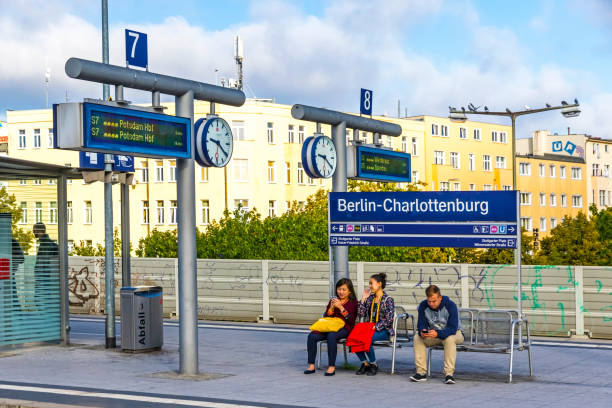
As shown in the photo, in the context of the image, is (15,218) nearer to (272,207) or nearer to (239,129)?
(239,129)

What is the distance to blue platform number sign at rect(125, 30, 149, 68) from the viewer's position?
13.3 m

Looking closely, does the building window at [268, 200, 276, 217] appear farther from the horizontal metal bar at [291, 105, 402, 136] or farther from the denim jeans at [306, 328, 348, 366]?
the denim jeans at [306, 328, 348, 366]

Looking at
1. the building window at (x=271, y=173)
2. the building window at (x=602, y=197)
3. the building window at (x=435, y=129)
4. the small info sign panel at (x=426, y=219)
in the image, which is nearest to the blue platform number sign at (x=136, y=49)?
the small info sign panel at (x=426, y=219)

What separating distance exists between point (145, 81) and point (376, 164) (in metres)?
5.04

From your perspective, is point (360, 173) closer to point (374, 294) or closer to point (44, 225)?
point (374, 294)

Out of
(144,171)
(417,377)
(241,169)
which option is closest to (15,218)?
(417,377)

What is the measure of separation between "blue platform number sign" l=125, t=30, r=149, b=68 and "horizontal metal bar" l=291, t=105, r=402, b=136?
8.54 feet

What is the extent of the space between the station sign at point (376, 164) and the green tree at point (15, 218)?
5503 mm

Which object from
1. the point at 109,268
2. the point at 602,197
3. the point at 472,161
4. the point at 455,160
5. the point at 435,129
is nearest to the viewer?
the point at 109,268

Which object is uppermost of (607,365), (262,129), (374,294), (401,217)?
(262,129)

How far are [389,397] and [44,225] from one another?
318 inches

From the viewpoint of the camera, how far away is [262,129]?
74750mm

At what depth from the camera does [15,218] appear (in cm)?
1736

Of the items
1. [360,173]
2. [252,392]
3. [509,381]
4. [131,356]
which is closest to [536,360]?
[509,381]
